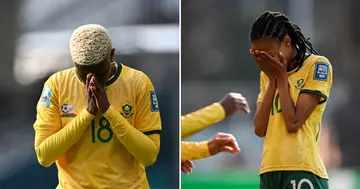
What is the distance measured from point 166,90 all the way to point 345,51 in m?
0.48

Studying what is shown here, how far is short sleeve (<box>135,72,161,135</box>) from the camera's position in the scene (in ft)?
4.80

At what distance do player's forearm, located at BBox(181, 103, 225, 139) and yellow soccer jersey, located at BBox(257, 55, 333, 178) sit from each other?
28 centimetres

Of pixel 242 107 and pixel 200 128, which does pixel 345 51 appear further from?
pixel 200 128

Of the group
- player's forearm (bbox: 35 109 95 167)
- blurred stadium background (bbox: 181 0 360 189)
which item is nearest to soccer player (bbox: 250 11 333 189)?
blurred stadium background (bbox: 181 0 360 189)

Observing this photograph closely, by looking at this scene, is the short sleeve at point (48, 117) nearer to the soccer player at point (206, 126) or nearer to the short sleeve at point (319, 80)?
the soccer player at point (206, 126)

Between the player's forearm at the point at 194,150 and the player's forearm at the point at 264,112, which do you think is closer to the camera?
the player's forearm at the point at 264,112

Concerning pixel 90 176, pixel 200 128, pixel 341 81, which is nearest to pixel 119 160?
pixel 90 176

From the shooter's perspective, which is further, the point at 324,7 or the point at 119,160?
the point at 324,7

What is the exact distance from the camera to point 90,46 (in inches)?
54.5

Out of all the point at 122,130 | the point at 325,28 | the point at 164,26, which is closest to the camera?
the point at 122,130

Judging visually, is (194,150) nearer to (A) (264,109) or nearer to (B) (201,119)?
(B) (201,119)

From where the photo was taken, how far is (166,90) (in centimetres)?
175

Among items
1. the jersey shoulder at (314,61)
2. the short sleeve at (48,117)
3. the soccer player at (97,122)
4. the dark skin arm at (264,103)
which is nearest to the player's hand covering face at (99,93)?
the soccer player at (97,122)

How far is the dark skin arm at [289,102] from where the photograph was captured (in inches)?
54.4
